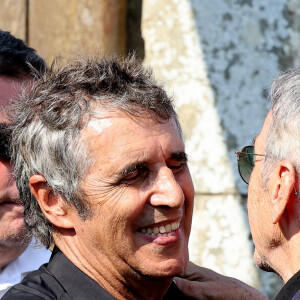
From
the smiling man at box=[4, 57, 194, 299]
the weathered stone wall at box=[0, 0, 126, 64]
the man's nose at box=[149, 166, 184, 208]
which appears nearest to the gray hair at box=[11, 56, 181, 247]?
the smiling man at box=[4, 57, 194, 299]

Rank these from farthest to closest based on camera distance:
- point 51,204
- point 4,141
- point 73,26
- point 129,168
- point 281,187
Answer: point 73,26 < point 4,141 < point 51,204 < point 129,168 < point 281,187

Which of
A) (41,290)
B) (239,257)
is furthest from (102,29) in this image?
(41,290)

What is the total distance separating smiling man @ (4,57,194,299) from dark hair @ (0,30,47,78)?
594 millimetres

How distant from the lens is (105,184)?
257cm

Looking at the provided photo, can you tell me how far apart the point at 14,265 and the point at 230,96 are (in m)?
1.73

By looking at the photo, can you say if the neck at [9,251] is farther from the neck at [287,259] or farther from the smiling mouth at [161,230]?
the neck at [287,259]

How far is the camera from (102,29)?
181 inches

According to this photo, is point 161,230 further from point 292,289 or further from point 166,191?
point 292,289

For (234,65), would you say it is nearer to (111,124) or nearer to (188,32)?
(188,32)

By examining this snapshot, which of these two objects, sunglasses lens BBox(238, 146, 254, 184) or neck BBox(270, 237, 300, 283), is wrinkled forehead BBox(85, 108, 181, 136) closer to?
sunglasses lens BBox(238, 146, 254, 184)

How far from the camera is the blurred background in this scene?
4.27 metres

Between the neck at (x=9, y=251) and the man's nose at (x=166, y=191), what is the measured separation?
0.82 m

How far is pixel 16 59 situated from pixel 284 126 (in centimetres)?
143

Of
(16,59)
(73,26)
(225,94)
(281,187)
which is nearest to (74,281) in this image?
(281,187)
